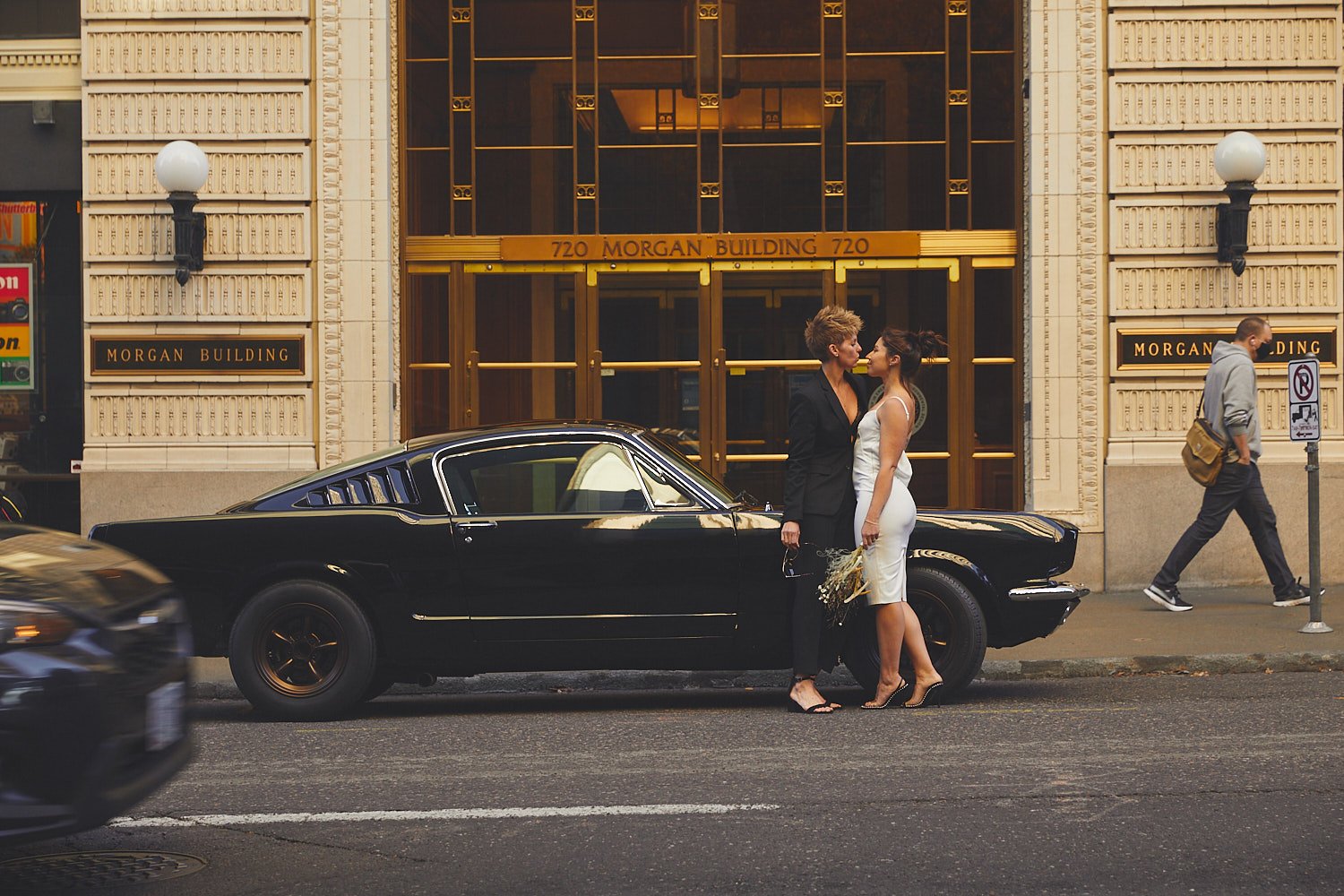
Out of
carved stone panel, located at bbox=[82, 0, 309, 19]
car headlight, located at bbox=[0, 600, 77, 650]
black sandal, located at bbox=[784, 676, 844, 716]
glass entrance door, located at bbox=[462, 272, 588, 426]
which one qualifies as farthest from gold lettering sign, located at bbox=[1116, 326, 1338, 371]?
car headlight, located at bbox=[0, 600, 77, 650]

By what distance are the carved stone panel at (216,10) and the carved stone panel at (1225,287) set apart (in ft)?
22.2

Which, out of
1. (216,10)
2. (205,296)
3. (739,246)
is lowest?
(205,296)

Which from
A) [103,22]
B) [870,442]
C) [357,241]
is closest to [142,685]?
[870,442]

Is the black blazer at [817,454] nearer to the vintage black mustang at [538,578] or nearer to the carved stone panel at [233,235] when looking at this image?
the vintage black mustang at [538,578]

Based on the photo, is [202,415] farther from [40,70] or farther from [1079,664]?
[1079,664]

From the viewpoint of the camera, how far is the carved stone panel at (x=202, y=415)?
12.8 meters

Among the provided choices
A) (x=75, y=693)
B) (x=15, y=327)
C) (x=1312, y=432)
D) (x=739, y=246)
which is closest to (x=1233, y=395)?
(x=1312, y=432)

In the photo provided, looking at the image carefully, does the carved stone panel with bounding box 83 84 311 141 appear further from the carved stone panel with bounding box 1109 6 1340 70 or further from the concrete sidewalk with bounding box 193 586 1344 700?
the carved stone panel with bounding box 1109 6 1340 70

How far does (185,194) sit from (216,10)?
4.93 ft

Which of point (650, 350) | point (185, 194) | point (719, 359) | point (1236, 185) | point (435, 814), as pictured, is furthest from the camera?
point (650, 350)

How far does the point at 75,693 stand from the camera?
4.02 m

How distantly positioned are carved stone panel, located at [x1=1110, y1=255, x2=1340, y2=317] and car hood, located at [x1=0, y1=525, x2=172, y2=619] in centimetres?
944

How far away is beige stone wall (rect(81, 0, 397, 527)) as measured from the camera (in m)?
12.7

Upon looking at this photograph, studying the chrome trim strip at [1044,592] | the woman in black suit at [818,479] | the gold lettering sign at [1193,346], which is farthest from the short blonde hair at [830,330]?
the gold lettering sign at [1193,346]
